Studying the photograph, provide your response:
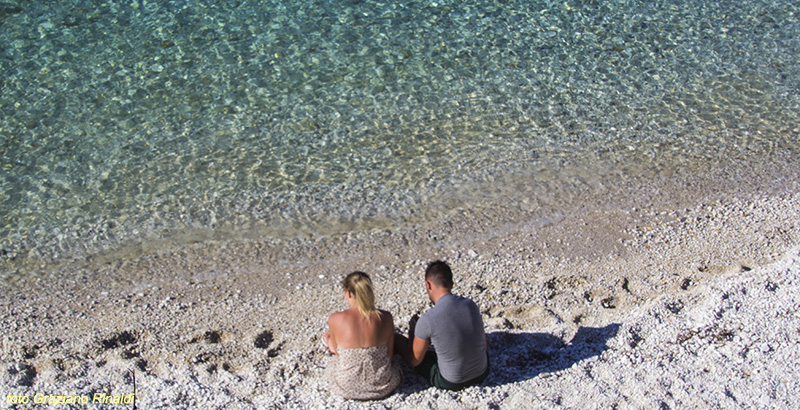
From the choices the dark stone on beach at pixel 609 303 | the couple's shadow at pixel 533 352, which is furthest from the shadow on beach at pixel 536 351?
the dark stone on beach at pixel 609 303

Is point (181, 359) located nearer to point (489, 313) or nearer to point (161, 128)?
point (489, 313)

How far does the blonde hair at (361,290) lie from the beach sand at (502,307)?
59 cm

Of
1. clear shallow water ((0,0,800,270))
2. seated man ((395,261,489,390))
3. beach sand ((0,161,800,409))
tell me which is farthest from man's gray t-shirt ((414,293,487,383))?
clear shallow water ((0,0,800,270))

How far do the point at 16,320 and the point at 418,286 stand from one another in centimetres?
313

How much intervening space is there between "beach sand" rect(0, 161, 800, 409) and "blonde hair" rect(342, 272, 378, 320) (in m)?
0.59

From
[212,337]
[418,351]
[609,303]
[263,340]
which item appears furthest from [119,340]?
[609,303]

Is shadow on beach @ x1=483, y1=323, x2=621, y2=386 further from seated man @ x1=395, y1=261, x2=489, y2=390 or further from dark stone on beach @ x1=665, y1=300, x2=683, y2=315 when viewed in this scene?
dark stone on beach @ x1=665, y1=300, x2=683, y2=315

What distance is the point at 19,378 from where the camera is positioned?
15.1 ft

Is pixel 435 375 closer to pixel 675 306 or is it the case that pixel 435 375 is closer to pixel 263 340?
pixel 263 340

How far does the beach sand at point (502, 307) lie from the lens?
4.39m

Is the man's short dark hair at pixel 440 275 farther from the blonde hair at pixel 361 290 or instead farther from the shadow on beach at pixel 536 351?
the shadow on beach at pixel 536 351

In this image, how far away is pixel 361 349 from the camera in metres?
4.38

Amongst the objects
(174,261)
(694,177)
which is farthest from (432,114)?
(174,261)

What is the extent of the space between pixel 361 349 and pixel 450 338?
56 centimetres
